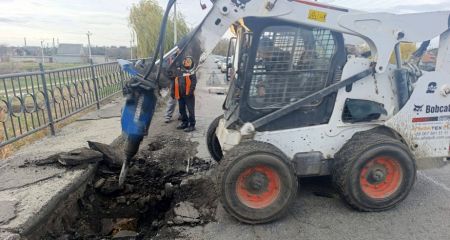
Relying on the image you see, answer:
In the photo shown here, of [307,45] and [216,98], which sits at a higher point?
[307,45]

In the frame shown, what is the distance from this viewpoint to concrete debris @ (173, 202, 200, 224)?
379 cm

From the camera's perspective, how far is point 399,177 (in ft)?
13.0

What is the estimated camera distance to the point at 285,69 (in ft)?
13.1

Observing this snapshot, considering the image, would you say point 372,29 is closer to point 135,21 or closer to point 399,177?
point 399,177

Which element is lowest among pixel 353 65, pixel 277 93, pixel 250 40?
pixel 277 93

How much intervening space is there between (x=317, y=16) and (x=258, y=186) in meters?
1.94

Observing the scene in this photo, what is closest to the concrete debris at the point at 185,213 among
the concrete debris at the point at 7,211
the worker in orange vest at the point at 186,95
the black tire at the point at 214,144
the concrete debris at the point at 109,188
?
the concrete debris at the point at 109,188

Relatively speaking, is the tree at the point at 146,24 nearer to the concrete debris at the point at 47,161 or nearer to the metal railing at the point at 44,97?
the metal railing at the point at 44,97

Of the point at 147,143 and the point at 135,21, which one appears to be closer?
the point at 147,143

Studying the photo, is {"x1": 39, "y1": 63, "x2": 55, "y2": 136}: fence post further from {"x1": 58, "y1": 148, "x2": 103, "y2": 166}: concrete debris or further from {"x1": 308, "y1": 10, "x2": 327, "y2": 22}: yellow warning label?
{"x1": 308, "y1": 10, "x2": 327, "y2": 22}: yellow warning label

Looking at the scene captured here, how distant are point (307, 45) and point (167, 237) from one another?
2579 mm

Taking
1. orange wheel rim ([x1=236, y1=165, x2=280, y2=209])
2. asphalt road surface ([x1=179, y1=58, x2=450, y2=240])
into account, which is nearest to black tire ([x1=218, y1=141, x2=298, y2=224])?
orange wheel rim ([x1=236, y1=165, x2=280, y2=209])

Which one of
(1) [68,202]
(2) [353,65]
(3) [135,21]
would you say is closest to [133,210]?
(1) [68,202]

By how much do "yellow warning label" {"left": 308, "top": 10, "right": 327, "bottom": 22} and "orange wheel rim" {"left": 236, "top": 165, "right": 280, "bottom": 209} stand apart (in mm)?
1675
